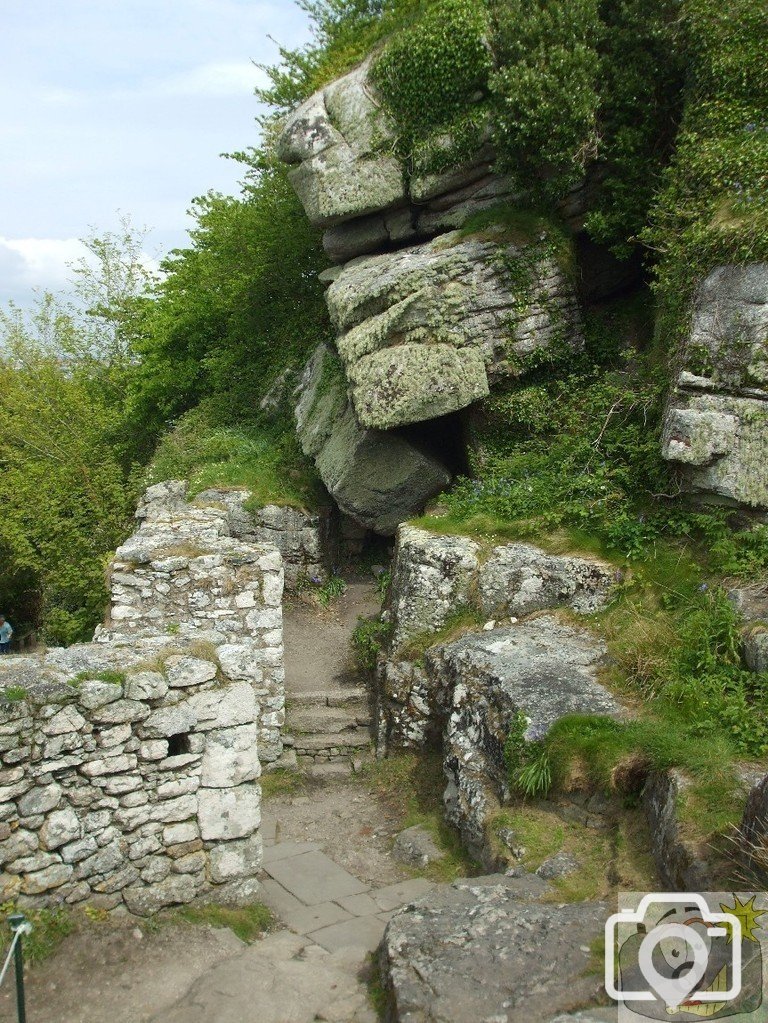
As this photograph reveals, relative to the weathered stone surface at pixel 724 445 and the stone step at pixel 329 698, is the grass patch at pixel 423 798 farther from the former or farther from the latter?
the weathered stone surface at pixel 724 445

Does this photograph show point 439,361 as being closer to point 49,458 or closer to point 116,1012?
point 116,1012

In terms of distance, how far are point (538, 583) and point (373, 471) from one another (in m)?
4.19

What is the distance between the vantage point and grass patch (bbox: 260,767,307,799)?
9.11 meters

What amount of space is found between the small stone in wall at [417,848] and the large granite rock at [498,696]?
306 millimetres

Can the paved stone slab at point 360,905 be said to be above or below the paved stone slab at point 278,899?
below

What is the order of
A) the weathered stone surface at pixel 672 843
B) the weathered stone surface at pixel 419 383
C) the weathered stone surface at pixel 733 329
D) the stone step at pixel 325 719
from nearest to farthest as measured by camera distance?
the weathered stone surface at pixel 672 843
the weathered stone surface at pixel 733 329
the stone step at pixel 325 719
the weathered stone surface at pixel 419 383

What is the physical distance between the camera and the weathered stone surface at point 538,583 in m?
9.03

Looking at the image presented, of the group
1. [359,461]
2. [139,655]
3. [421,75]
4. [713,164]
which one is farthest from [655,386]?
[139,655]

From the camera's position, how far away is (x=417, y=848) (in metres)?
7.65

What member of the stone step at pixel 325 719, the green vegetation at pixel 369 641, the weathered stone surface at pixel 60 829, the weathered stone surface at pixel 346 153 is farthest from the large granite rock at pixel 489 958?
the weathered stone surface at pixel 346 153

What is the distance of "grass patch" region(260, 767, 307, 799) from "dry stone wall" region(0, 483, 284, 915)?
9.49 feet

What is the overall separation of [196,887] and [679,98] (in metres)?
12.1

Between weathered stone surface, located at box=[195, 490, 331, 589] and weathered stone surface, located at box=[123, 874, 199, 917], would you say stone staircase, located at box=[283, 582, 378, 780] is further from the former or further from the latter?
weathered stone surface, located at box=[123, 874, 199, 917]

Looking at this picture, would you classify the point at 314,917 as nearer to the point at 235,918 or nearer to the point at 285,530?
the point at 235,918
